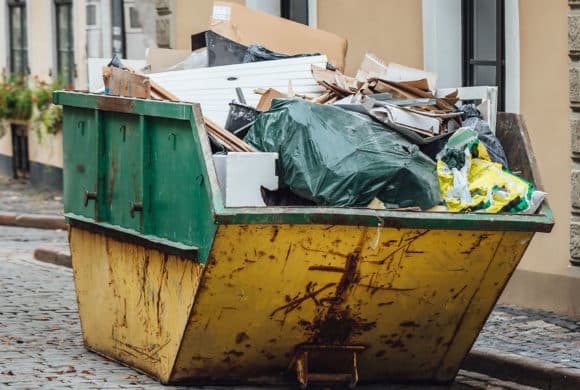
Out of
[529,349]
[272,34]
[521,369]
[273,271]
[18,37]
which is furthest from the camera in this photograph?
[18,37]

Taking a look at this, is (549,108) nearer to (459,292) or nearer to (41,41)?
(459,292)

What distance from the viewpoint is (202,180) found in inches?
265

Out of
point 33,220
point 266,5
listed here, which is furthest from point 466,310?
point 33,220

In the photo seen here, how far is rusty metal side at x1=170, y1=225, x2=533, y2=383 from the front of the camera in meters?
6.66

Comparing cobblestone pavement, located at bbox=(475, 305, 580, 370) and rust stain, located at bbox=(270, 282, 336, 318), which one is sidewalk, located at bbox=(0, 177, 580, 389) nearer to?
cobblestone pavement, located at bbox=(475, 305, 580, 370)

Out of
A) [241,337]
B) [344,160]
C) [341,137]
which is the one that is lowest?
[241,337]

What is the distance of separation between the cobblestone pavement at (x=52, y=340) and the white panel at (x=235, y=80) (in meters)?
1.60

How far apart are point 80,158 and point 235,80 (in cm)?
103

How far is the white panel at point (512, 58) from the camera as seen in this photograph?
33.4ft

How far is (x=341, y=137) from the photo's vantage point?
7.04 meters

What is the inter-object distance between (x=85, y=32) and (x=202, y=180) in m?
13.7

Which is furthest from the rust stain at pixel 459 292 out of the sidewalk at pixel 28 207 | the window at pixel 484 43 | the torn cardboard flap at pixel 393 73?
the sidewalk at pixel 28 207

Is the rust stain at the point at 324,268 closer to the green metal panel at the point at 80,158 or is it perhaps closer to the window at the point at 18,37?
the green metal panel at the point at 80,158

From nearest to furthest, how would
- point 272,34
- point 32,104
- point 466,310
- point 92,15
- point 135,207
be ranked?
point 466,310
point 135,207
point 272,34
point 92,15
point 32,104
